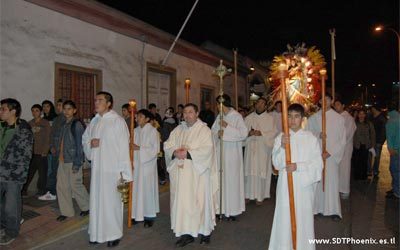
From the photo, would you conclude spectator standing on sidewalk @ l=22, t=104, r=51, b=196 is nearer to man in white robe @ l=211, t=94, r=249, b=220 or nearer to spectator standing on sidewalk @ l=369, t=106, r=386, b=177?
man in white robe @ l=211, t=94, r=249, b=220

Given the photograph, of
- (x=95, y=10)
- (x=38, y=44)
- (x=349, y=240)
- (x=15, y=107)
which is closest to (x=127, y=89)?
(x=95, y=10)

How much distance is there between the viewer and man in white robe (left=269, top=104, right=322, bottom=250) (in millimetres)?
4219

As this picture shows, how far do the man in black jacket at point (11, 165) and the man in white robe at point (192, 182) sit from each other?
213cm

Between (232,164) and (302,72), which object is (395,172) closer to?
(302,72)

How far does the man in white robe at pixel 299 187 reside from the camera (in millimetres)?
4219

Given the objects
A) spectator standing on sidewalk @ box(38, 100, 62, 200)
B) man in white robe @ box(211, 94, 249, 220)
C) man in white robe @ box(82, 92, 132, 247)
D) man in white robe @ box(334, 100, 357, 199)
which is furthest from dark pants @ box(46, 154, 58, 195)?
man in white robe @ box(334, 100, 357, 199)

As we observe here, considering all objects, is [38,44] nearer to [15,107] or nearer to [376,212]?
[15,107]

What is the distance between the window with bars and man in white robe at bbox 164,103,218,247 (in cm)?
464

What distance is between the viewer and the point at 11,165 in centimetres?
A: 532

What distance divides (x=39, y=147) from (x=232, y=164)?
3960 mm

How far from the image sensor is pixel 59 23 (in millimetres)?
8805

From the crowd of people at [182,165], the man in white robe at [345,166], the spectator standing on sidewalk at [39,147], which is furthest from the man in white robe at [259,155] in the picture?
the spectator standing on sidewalk at [39,147]

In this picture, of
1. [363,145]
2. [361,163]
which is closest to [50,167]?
[361,163]

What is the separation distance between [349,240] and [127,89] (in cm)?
794
